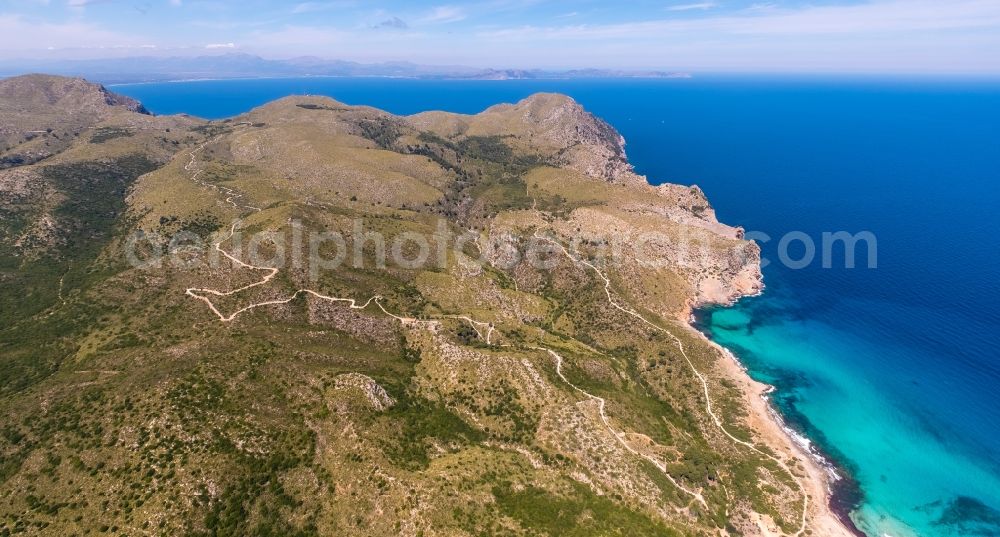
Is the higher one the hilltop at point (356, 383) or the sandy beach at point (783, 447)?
the hilltop at point (356, 383)

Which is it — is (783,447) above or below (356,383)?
below

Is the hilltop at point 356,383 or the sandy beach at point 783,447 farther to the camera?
the sandy beach at point 783,447

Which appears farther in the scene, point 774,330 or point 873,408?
point 774,330

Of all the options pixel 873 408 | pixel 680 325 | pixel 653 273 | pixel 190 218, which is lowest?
pixel 873 408

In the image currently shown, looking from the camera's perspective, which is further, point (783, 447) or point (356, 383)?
point (783, 447)

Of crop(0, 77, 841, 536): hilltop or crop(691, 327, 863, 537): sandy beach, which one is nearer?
crop(0, 77, 841, 536): hilltop

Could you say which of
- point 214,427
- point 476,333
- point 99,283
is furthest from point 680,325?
point 99,283

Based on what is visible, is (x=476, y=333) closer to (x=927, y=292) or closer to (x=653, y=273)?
(x=653, y=273)

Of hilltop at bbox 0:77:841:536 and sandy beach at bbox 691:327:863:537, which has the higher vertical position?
Answer: hilltop at bbox 0:77:841:536
